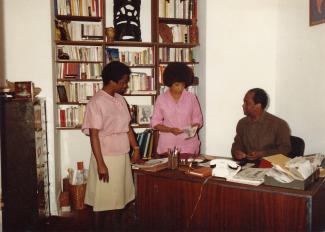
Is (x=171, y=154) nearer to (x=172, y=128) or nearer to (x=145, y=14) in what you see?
(x=172, y=128)

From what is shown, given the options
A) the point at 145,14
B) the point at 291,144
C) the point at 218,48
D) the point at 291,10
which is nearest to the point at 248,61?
the point at 218,48

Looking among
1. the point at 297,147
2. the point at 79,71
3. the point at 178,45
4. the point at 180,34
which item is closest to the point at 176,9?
the point at 180,34

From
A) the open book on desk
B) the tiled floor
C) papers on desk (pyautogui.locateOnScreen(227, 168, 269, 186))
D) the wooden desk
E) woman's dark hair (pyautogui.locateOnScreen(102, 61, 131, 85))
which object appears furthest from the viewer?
the tiled floor

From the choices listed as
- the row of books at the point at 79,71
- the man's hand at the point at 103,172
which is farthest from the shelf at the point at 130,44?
the man's hand at the point at 103,172

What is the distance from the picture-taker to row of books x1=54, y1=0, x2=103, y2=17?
4.03 metres

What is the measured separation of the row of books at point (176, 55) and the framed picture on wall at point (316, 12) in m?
1.54

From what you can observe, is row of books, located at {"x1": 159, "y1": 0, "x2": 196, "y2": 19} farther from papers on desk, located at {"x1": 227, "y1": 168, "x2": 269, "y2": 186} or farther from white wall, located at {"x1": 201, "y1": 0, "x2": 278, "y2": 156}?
papers on desk, located at {"x1": 227, "y1": 168, "x2": 269, "y2": 186}

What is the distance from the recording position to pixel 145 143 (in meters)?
4.26

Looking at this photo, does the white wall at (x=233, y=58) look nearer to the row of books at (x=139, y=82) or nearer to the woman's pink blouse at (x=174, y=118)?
the woman's pink blouse at (x=174, y=118)

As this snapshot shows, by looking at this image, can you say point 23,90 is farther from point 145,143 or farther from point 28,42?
point 145,143

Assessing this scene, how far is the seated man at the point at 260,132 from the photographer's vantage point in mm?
2885

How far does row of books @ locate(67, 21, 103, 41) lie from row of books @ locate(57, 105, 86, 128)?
33.6 inches

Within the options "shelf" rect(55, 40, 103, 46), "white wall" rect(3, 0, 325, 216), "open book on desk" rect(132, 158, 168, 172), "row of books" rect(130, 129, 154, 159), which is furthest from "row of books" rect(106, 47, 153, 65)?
"open book on desk" rect(132, 158, 168, 172)

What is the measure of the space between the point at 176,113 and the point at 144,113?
115 cm
